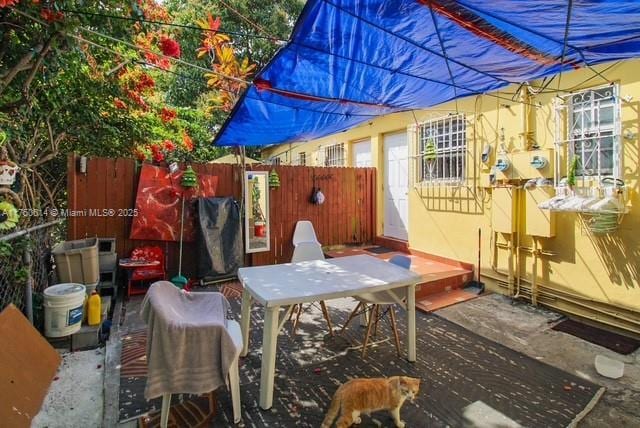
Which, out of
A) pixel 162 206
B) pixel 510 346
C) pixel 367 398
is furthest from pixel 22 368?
pixel 510 346

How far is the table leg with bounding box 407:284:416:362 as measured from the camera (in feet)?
9.87

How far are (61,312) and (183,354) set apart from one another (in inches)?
76.1

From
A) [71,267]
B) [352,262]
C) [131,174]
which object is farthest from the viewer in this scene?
[131,174]

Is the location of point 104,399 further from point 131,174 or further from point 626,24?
point 626,24

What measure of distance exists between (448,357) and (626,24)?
2776mm

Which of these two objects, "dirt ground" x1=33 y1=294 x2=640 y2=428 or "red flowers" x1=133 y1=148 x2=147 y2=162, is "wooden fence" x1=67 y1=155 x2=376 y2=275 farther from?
"dirt ground" x1=33 y1=294 x2=640 y2=428

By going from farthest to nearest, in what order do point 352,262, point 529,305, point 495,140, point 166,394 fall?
1. point 495,140
2. point 529,305
3. point 352,262
4. point 166,394

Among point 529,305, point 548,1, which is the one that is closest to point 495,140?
point 529,305

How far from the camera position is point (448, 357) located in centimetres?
316

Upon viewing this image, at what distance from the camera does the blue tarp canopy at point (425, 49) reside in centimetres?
185

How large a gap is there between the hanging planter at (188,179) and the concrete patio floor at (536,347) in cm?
180

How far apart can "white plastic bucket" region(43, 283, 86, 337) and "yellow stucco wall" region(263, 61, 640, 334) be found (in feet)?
16.5

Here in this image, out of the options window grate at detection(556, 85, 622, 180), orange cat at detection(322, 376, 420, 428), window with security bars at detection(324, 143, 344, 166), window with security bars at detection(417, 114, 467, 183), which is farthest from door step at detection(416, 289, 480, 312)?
window with security bars at detection(324, 143, 344, 166)

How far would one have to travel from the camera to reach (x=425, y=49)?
8.04 ft
